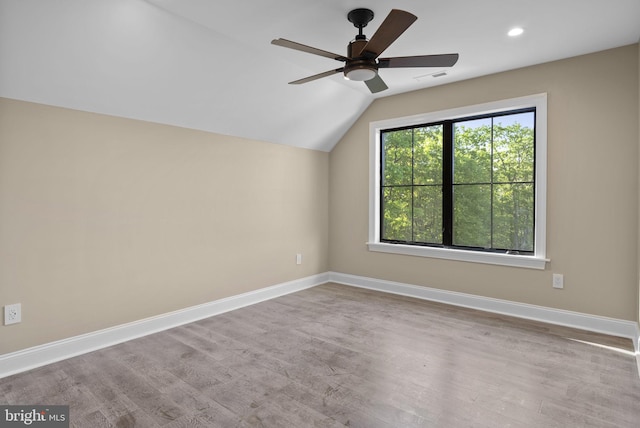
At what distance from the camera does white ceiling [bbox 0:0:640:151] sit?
7.74 feet

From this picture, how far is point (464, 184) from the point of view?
4.15 m

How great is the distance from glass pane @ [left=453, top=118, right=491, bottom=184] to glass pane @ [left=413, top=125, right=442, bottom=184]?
192 mm

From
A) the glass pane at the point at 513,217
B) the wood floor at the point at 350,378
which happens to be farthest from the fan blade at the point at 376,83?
the wood floor at the point at 350,378

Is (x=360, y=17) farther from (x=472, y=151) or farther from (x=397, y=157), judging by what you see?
(x=397, y=157)

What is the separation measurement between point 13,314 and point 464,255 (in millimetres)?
4079

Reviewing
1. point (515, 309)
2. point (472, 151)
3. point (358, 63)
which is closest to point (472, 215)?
point (472, 151)

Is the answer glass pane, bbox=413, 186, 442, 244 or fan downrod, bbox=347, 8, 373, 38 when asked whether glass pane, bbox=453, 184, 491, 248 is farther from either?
fan downrod, bbox=347, 8, 373, 38

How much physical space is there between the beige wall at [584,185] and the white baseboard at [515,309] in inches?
2.6

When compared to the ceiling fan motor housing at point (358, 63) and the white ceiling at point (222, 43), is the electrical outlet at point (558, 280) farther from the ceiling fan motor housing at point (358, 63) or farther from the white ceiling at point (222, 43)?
the ceiling fan motor housing at point (358, 63)

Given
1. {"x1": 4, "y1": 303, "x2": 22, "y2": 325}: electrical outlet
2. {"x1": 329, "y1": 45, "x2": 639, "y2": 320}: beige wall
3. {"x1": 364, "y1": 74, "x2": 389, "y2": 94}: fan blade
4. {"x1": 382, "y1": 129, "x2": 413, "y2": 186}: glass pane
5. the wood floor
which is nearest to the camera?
the wood floor

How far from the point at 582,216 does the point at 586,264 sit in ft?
1.47

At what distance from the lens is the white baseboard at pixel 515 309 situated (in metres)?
3.18

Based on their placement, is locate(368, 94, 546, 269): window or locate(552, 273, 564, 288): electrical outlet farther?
locate(368, 94, 546, 269): window

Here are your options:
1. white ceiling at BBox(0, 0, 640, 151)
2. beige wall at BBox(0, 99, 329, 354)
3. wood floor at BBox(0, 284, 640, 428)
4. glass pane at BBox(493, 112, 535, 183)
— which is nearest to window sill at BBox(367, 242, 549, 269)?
wood floor at BBox(0, 284, 640, 428)
